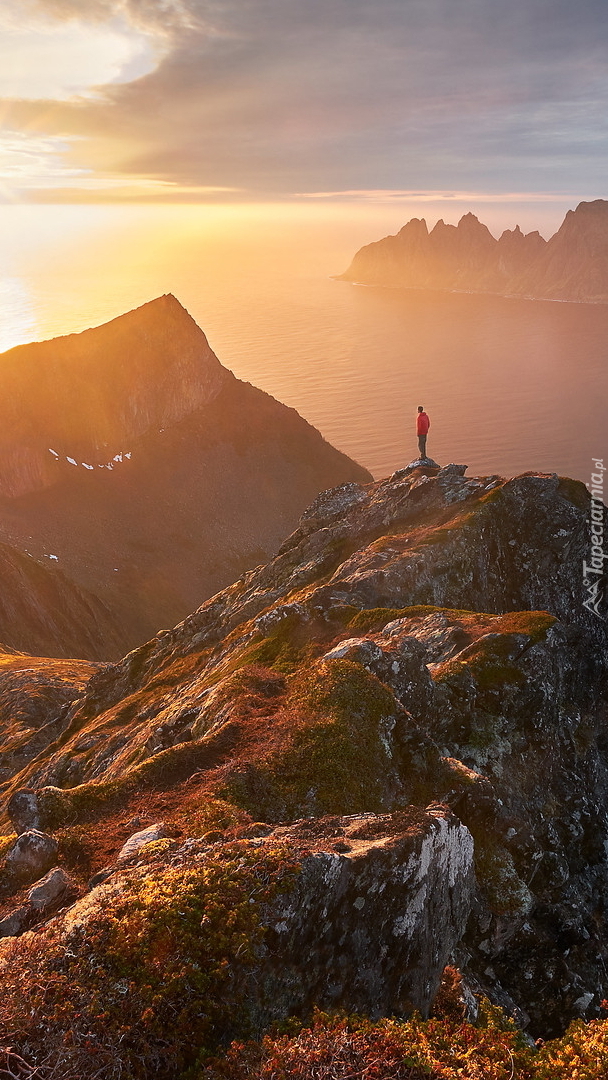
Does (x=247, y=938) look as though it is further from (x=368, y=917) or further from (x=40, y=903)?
(x=40, y=903)

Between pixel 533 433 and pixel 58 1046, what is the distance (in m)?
203

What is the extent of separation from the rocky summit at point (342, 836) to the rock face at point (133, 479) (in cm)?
6353

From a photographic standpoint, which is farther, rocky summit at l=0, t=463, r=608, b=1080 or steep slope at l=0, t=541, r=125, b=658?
steep slope at l=0, t=541, r=125, b=658

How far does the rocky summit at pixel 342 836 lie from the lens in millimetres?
11352

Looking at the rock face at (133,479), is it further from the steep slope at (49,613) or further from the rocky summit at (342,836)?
the rocky summit at (342,836)

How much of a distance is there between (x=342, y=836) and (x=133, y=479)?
413 feet

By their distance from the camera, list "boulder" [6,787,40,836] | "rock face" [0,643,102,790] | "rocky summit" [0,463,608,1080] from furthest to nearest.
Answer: "rock face" [0,643,102,790] < "boulder" [6,787,40,836] < "rocky summit" [0,463,608,1080]

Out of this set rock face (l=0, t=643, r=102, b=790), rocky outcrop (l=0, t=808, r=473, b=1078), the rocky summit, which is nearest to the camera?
rocky outcrop (l=0, t=808, r=473, b=1078)

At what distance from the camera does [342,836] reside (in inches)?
604

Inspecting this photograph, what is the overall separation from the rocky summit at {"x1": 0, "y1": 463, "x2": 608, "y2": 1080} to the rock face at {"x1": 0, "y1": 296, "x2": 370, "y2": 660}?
6353 centimetres

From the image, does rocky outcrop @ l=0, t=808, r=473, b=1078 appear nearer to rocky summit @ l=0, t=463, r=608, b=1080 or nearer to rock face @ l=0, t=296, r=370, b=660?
rocky summit @ l=0, t=463, r=608, b=1080

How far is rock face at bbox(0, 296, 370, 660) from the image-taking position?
100438 mm

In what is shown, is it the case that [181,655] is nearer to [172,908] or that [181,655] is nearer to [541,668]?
[541,668]

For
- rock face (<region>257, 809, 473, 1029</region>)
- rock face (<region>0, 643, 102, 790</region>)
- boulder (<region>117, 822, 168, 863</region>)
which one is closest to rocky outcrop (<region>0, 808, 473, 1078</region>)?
rock face (<region>257, 809, 473, 1029</region>)
